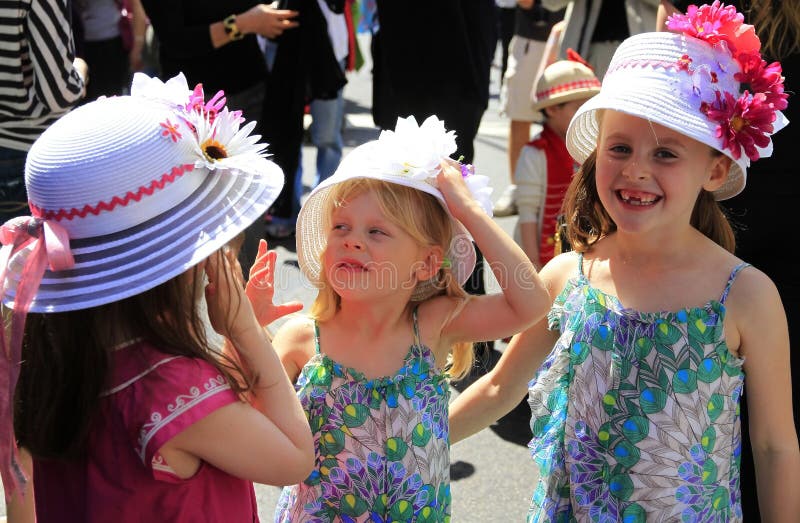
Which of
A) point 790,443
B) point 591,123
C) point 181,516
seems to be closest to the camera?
point 181,516

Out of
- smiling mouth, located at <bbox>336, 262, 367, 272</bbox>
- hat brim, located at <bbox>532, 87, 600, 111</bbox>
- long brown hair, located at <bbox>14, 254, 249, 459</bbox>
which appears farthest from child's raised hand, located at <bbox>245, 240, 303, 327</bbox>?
hat brim, located at <bbox>532, 87, 600, 111</bbox>

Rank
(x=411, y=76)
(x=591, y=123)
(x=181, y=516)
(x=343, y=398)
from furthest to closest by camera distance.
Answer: (x=411, y=76)
(x=591, y=123)
(x=343, y=398)
(x=181, y=516)

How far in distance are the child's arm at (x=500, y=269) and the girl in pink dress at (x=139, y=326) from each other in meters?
0.57

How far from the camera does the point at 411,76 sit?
4.41m

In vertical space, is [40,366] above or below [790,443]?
above

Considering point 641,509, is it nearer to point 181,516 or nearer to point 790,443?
point 790,443

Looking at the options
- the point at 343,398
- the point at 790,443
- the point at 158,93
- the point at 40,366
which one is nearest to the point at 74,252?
the point at 40,366

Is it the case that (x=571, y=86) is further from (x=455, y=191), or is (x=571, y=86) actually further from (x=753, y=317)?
(x=753, y=317)

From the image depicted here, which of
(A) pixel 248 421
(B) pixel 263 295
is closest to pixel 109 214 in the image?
(A) pixel 248 421

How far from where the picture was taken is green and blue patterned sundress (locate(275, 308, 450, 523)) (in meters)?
2.20

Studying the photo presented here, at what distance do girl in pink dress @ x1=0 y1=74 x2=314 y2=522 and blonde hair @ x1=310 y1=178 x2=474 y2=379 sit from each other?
52 cm

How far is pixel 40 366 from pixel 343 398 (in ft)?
2.52

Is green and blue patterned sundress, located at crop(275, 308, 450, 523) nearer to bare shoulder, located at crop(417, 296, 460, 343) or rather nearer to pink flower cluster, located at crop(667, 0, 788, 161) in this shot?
bare shoulder, located at crop(417, 296, 460, 343)

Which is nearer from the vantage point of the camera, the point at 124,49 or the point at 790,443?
the point at 790,443
